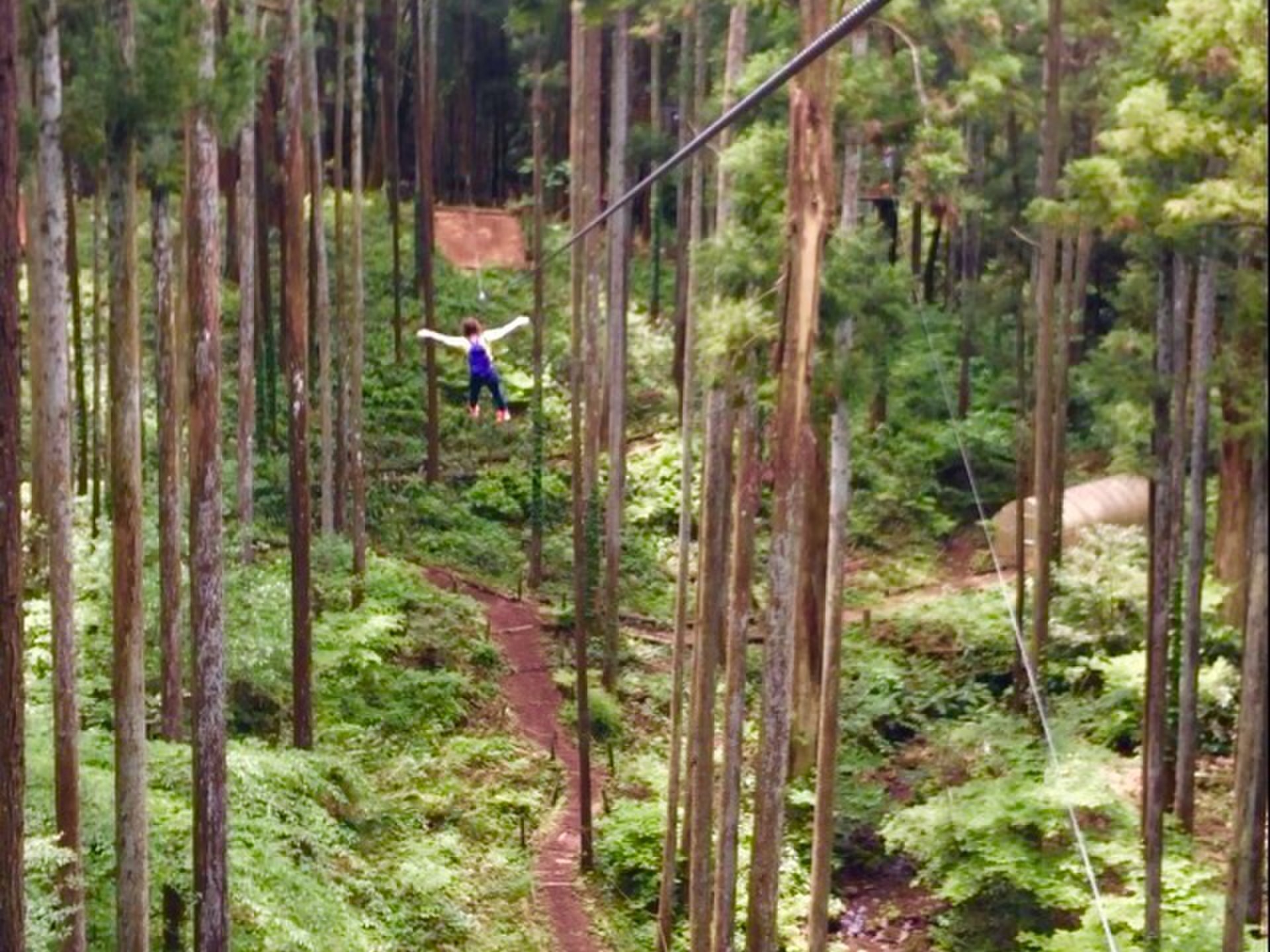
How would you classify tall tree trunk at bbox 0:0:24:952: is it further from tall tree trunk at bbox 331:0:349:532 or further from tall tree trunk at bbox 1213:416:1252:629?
tall tree trunk at bbox 1213:416:1252:629

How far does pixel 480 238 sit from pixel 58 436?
3001 cm

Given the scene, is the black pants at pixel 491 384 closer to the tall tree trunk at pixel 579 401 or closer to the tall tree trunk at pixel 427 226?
the tall tree trunk at pixel 579 401

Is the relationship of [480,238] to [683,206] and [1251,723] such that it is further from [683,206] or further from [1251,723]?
[1251,723]

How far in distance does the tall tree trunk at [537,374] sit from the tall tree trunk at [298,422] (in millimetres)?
7022

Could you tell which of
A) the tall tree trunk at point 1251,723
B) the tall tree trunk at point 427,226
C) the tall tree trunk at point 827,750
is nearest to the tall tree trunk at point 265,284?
the tall tree trunk at point 427,226

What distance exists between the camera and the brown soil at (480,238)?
3950cm

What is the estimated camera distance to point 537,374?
26375 mm

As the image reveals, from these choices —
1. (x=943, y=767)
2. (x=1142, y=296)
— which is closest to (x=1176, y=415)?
(x=1142, y=296)

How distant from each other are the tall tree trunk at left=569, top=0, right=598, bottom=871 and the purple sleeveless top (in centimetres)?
154

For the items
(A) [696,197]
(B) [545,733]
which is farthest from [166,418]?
(B) [545,733]

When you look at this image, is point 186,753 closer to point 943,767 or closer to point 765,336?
point 765,336

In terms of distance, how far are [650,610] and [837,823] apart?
872 cm

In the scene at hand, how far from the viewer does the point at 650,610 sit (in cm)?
2717

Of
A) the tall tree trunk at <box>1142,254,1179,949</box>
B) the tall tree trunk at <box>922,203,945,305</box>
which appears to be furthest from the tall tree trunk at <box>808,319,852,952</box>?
the tall tree trunk at <box>922,203,945,305</box>
